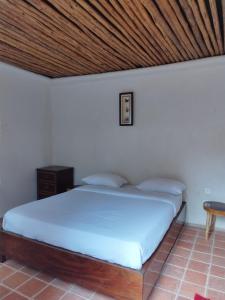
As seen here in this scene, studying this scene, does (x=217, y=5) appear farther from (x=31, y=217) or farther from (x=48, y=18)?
(x=31, y=217)

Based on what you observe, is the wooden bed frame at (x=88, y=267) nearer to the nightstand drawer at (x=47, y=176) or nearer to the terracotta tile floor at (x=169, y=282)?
the terracotta tile floor at (x=169, y=282)

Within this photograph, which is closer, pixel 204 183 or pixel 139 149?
pixel 204 183

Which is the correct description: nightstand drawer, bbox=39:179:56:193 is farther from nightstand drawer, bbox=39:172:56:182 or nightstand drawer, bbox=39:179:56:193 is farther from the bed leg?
the bed leg

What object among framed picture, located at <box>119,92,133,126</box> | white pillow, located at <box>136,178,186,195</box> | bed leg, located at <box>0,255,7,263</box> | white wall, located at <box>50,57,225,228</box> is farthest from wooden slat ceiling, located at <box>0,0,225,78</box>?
bed leg, located at <box>0,255,7,263</box>

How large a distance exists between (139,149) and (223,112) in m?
1.35

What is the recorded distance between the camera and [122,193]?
3.12m

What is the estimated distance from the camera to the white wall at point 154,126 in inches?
128

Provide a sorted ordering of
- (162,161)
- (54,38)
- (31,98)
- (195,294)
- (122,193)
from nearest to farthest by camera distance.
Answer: (195,294) < (54,38) < (122,193) < (162,161) < (31,98)

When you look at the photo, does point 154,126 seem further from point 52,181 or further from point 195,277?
point 195,277

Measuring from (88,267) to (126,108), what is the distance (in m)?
2.60

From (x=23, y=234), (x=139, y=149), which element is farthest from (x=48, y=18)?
(x=139, y=149)

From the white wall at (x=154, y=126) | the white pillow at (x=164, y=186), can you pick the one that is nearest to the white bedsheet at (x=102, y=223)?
the white pillow at (x=164, y=186)

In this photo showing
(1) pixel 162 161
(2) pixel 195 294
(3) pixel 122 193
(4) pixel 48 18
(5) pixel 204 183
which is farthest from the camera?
(1) pixel 162 161

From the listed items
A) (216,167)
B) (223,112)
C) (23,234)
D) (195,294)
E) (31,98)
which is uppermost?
Result: (31,98)
